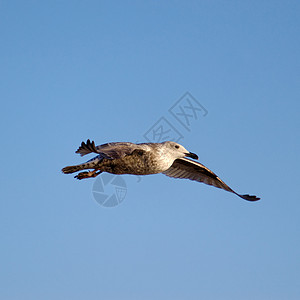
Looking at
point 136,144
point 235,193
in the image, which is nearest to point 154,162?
point 136,144

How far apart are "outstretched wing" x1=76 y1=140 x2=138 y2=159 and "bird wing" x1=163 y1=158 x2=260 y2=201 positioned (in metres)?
5.22

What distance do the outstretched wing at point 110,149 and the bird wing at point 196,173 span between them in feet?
17.1

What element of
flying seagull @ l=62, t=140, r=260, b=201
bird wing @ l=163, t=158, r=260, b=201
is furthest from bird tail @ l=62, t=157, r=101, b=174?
bird wing @ l=163, t=158, r=260, b=201

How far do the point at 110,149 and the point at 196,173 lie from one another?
708 centimetres

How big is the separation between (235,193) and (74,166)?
8.14 metres

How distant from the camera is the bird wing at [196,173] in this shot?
970 inches

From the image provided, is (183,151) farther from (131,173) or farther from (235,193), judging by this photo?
(235,193)

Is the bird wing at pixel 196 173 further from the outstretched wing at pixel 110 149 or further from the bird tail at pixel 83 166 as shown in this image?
the outstretched wing at pixel 110 149

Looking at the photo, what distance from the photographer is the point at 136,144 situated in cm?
2034

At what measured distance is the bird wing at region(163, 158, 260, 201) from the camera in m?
24.6

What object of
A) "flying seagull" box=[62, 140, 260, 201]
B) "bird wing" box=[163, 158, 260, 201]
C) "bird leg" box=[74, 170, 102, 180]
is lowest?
"bird leg" box=[74, 170, 102, 180]

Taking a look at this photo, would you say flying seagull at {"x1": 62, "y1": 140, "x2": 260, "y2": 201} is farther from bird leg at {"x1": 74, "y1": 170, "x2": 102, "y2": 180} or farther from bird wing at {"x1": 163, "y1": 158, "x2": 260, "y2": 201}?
bird wing at {"x1": 163, "y1": 158, "x2": 260, "y2": 201}

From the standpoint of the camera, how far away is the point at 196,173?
25.2m

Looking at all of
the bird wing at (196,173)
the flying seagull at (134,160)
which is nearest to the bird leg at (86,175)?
the flying seagull at (134,160)
